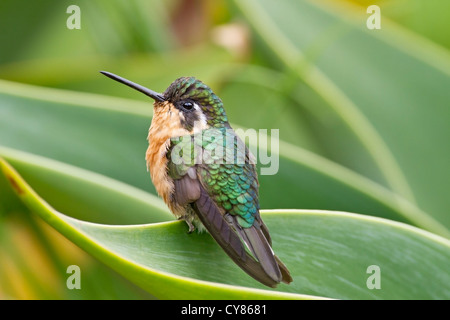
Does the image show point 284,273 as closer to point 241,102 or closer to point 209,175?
point 209,175

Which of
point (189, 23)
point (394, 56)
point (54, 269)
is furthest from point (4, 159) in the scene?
point (189, 23)

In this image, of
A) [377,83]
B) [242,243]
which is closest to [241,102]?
[377,83]

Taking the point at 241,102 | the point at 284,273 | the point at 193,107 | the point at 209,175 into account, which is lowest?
the point at 284,273

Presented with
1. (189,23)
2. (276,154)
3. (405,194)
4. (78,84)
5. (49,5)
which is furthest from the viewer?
(189,23)

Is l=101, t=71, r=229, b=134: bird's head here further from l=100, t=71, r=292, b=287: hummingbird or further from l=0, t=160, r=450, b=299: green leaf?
l=0, t=160, r=450, b=299: green leaf

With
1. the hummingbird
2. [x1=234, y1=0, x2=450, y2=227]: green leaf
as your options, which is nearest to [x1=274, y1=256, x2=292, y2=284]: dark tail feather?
the hummingbird

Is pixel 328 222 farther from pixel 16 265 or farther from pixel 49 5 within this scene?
pixel 49 5
